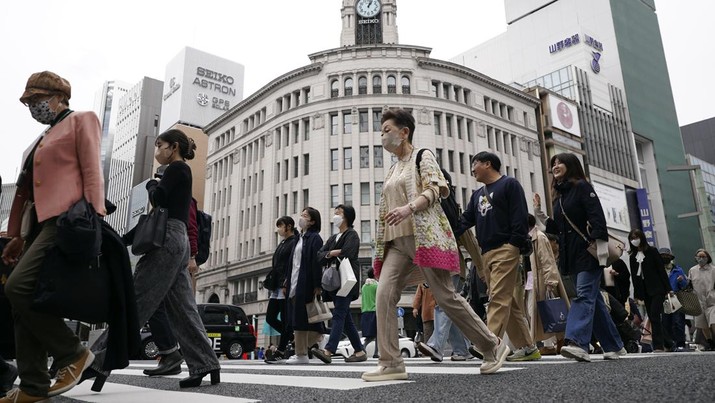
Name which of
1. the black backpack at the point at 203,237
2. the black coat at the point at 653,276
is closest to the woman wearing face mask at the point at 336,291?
the black backpack at the point at 203,237

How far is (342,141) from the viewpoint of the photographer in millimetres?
39125

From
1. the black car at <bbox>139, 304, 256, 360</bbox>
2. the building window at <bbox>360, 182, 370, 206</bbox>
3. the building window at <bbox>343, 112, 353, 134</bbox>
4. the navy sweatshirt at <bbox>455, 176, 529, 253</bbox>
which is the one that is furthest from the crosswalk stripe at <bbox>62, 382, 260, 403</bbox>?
the building window at <bbox>343, 112, 353, 134</bbox>

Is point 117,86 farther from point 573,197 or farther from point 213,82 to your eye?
point 573,197

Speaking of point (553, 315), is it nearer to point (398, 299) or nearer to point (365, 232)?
Result: point (398, 299)

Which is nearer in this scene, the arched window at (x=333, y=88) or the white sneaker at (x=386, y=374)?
the white sneaker at (x=386, y=374)

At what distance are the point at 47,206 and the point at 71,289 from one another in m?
0.51

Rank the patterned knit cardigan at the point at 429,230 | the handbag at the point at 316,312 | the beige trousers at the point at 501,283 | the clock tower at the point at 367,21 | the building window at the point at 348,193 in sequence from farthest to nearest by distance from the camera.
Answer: the clock tower at the point at 367,21 → the building window at the point at 348,193 → the handbag at the point at 316,312 → the beige trousers at the point at 501,283 → the patterned knit cardigan at the point at 429,230

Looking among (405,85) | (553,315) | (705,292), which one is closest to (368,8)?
(405,85)

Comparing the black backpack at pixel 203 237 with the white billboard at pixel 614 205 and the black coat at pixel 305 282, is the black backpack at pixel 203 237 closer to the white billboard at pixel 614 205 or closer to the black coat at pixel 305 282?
the black coat at pixel 305 282

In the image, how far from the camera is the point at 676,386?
2256 millimetres

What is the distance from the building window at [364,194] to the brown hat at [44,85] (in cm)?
3419

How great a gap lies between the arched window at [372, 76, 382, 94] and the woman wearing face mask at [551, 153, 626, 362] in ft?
117

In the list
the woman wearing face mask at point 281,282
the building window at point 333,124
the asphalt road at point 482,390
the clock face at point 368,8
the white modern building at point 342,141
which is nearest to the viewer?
the asphalt road at point 482,390

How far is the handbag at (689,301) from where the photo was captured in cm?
824
